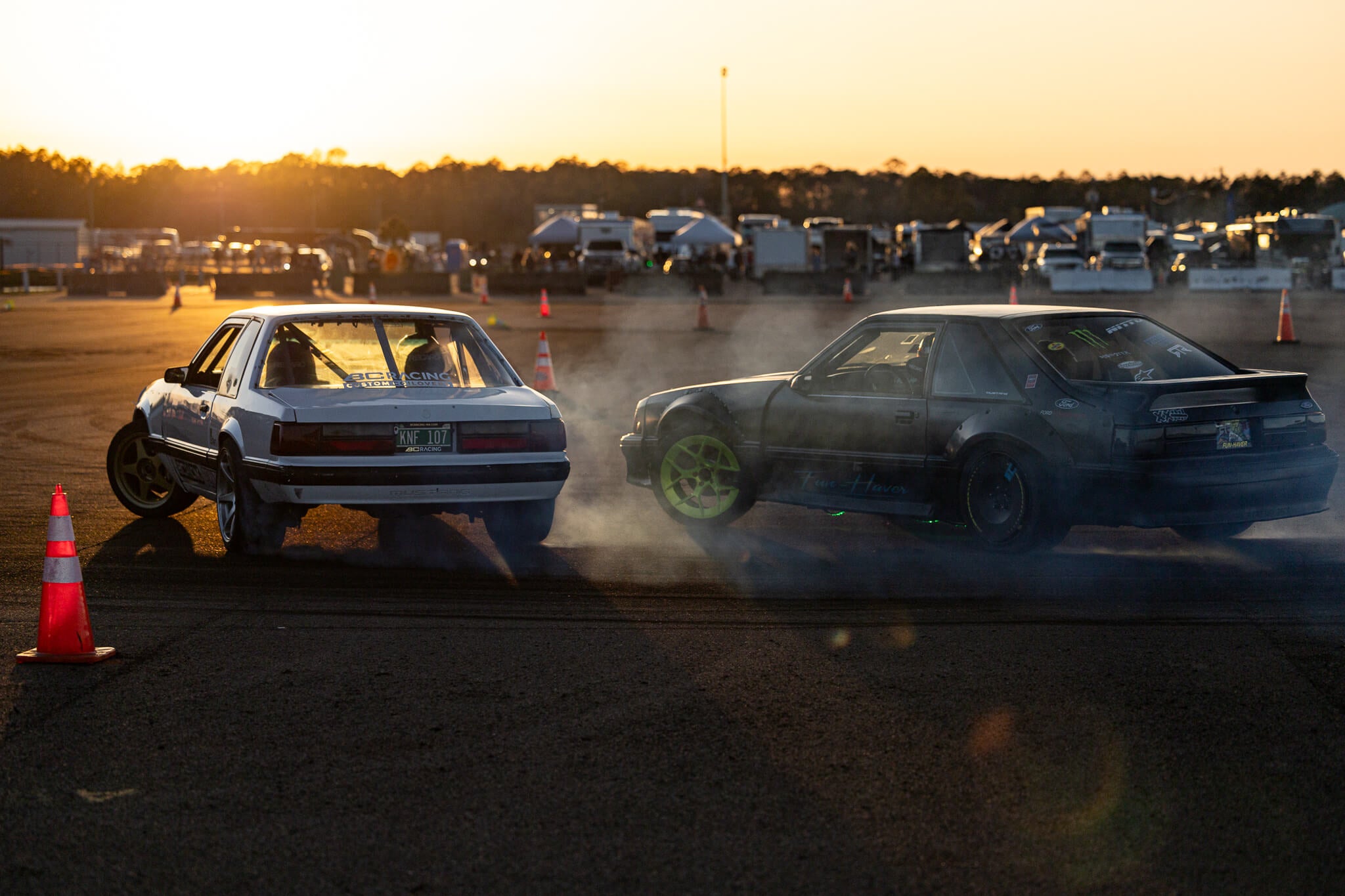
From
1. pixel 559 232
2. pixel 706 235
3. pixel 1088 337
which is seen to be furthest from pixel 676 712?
pixel 559 232

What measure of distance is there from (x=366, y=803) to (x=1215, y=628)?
3.71 m

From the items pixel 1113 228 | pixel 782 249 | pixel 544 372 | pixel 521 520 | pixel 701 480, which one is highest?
pixel 1113 228

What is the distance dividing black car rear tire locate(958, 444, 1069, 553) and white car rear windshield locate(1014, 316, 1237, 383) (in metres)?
Result: 0.55

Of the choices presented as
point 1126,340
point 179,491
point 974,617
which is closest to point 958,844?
point 974,617

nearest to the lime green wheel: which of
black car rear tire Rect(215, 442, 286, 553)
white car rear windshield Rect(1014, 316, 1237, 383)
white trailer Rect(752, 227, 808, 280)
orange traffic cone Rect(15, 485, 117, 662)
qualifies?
white car rear windshield Rect(1014, 316, 1237, 383)

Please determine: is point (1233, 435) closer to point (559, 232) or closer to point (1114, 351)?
point (1114, 351)

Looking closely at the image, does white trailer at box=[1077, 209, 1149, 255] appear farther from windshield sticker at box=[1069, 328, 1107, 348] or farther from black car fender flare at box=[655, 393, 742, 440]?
windshield sticker at box=[1069, 328, 1107, 348]

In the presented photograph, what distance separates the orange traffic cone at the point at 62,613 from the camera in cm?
584

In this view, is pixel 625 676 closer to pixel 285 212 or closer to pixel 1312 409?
pixel 1312 409

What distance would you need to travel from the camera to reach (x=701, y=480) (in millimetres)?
8828

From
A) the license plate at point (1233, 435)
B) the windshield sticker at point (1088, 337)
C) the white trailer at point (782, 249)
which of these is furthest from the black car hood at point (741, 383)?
the white trailer at point (782, 249)

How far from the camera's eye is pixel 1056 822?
4.11 meters

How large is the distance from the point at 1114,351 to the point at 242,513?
15.2ft

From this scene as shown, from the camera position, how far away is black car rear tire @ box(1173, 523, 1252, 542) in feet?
25.3
